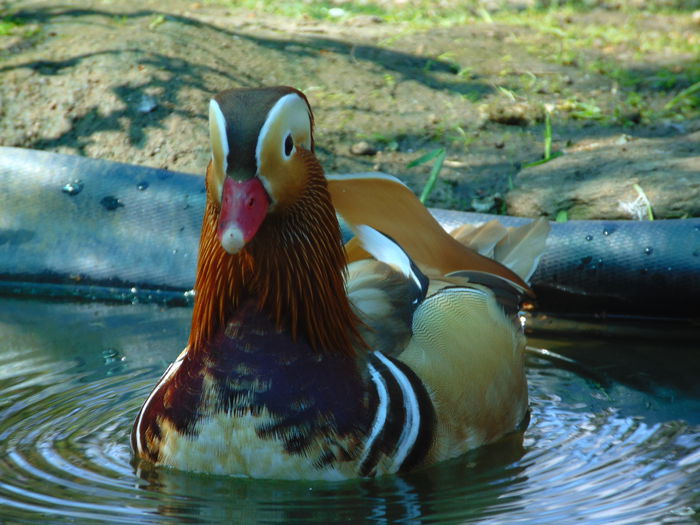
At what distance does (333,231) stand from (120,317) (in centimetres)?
196

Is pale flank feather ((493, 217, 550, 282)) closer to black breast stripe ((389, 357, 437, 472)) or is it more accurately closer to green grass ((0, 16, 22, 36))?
black breast stripe ((389, 357, 437, 472))

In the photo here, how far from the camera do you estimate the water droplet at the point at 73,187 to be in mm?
5039

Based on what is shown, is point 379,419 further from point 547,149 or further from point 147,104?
point 147,104

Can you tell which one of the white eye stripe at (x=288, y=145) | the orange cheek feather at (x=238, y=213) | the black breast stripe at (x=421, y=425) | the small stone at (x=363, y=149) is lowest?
the black breast stripe at (x=421, y=425)

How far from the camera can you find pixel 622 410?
3686 mm

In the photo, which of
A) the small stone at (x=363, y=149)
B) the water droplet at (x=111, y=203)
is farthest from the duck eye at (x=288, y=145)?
the small stone at (x=363, y=149)

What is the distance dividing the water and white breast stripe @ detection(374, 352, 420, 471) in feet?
0.23

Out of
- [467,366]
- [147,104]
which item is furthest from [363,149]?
[467,366]

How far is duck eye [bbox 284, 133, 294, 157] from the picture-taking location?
278 cm

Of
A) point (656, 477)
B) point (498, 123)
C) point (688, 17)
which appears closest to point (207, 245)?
point (656, 477)

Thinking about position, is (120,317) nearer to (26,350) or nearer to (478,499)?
(26,350)

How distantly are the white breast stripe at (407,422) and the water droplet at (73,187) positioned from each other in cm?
250

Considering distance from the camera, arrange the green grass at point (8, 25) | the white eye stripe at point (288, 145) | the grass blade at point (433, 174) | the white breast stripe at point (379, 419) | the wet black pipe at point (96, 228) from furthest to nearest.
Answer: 1. the green grass at point (8, 25)
2. the grass blade at point (433, 174)
3. the wet black pipe at point (96, 228)
4. the white breast stripe at point (379, 419)
5. the white eye stripe at point (288, 145)

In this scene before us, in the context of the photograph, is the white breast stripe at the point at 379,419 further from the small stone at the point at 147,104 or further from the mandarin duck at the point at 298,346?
the small stone at the point at 147,104
